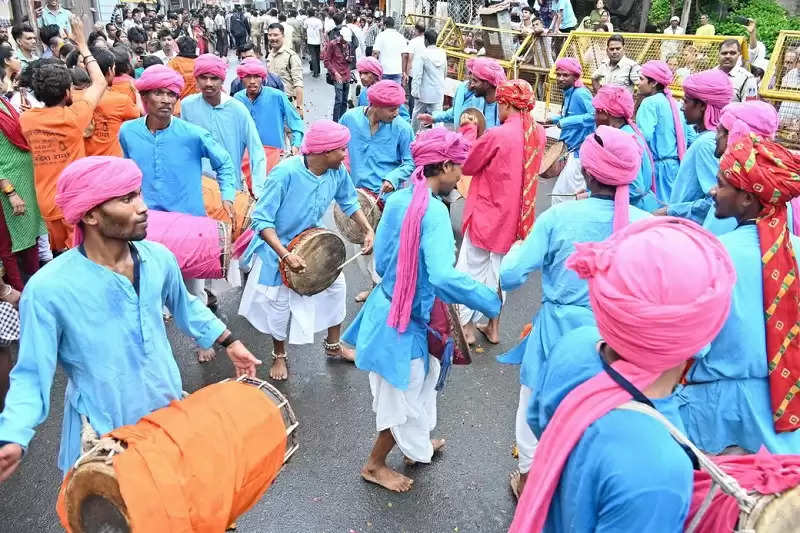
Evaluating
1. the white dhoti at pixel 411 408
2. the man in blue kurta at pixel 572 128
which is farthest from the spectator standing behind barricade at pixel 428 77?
the white dhoti at pixel 411 408

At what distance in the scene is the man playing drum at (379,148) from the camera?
5910mm

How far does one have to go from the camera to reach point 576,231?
3.00 meters

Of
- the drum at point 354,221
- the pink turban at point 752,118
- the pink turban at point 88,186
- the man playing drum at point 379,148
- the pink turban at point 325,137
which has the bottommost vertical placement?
the drum at point 354,221

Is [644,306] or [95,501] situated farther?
[95,501]

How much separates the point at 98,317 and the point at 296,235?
2.15 meters

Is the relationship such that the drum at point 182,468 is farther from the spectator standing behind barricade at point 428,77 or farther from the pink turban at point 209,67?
the spectator standing behind barricade at point 428,77

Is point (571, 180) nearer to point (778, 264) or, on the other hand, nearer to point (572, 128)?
point (572, 128)

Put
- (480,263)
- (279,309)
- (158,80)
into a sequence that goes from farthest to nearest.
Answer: (480,263), (279,309), (158,80)

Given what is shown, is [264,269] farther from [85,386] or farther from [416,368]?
[85,386]

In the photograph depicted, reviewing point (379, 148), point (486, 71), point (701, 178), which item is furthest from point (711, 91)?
point (379, 148)

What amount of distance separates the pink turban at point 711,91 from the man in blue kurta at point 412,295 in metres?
2.47

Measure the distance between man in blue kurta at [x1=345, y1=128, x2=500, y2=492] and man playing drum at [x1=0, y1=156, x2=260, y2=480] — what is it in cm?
114

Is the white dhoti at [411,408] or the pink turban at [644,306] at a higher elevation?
the pink turban at [644,306]

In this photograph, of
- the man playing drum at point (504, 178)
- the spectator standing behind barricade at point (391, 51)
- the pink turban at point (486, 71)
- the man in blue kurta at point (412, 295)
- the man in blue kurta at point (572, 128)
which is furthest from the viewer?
the spectator standing behind barricade at point (391, 51)
